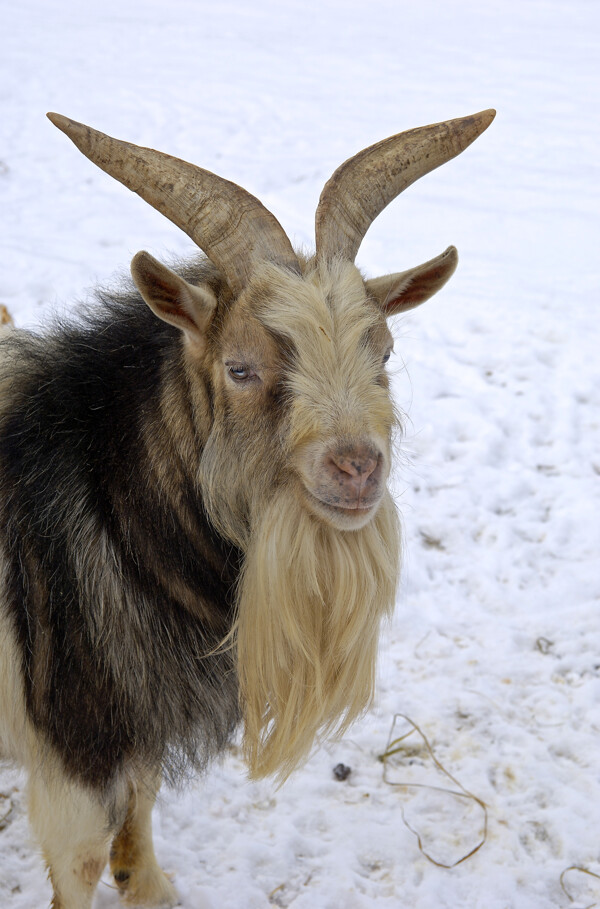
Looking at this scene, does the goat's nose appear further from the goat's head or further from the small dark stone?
the small dark stone

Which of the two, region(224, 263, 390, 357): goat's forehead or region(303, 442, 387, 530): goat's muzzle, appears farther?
region(224, 263, 390, 357): goat's forehead

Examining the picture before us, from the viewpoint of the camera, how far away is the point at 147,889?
3232mm

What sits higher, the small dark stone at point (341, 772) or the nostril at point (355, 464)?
the nostril at point (355, 464)

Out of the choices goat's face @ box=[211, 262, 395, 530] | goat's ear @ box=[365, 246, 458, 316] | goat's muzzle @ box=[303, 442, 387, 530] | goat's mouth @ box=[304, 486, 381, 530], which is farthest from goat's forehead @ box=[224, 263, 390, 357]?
goat's mouth @ box=[304, 486, 381, 530]

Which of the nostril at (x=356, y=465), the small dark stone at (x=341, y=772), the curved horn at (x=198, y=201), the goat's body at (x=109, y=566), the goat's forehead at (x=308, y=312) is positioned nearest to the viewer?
the nostril at (x=356, y=465)

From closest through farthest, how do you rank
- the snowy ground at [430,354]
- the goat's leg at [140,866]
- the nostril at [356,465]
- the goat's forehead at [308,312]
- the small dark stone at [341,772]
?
the nostril at [356,465]
the goat's forehead at [308,312]
the goat's leg at [140,866]
the snowy ground at [430,354]
the small dark stone at [341,772]

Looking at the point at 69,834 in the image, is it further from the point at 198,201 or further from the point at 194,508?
the point at 198,201

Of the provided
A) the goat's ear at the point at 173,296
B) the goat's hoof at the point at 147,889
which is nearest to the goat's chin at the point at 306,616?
the goat's ear at the point at 173,296

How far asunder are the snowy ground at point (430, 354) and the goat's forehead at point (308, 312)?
3.68 ft

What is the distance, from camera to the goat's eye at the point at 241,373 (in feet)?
7.66

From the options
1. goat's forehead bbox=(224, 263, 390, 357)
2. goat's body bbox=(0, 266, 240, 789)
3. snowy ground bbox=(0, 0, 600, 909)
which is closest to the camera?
goat's forehead bbox=(224, 263, 390, 357)

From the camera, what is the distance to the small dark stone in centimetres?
370

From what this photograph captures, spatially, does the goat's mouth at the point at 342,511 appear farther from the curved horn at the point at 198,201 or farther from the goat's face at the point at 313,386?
Result: the curved horn at the point at 198,201

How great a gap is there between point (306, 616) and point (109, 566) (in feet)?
1.94
